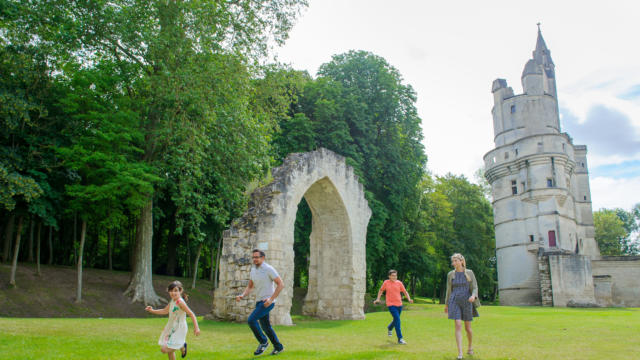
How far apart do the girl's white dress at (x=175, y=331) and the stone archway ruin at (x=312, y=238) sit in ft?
24.8

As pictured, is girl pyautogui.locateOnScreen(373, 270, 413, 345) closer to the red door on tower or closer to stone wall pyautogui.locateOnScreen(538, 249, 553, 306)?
stone wall pyautogui.locateOnScreen(538, 249, 553, 306)

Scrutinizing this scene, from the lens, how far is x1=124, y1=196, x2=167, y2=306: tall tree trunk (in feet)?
62.0

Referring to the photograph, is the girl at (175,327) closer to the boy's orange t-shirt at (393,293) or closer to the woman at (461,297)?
the woman at (461,297)

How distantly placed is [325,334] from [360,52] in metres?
21.0

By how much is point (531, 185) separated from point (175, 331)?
3742 centimetres

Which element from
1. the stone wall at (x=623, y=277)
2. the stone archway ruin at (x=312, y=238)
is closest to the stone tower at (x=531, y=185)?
the stone wall at (x=623, y=277)

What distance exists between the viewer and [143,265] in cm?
1905

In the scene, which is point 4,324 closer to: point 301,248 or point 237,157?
point 237,157

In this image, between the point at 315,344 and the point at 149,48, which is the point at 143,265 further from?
the point at 315,344

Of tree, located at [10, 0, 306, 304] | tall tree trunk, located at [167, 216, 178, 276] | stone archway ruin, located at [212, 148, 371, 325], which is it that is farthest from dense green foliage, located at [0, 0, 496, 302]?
tall tree trunk, located at [167, 216, 178, 276]

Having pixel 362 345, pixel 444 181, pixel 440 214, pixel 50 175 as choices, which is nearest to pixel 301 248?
pixel 50 175

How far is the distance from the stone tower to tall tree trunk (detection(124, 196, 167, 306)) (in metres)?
27.9

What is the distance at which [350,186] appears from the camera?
1838 centimetres

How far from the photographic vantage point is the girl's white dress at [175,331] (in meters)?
6.16
